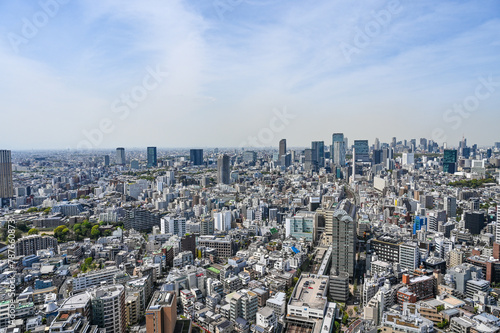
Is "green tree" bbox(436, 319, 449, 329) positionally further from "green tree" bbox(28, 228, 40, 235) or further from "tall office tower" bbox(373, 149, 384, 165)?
"tall office tower" bbox(373, 149, 384, 165)

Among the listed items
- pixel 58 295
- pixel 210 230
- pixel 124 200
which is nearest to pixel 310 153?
pixel 124 200

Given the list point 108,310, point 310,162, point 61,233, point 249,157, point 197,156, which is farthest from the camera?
point 249,157

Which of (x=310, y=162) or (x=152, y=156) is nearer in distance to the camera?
(x=310, y=162)

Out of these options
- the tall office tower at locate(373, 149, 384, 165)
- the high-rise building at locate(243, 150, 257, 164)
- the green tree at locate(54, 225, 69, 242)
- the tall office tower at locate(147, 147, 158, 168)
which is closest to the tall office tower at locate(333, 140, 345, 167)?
the tall office tower at locate(373, 149, 384, 165)

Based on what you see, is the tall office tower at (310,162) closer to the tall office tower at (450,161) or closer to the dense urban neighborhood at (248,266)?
the tall office tower at (450,161)

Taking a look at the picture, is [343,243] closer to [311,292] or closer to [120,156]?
[311,292]

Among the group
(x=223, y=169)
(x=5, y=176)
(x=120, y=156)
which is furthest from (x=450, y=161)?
(x=120, y=156)
